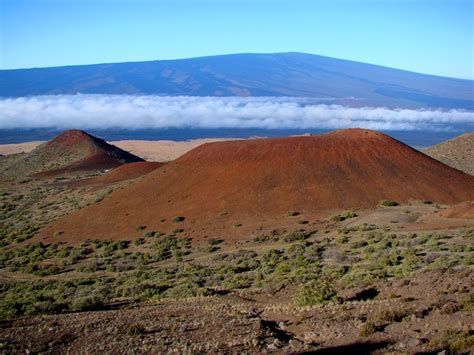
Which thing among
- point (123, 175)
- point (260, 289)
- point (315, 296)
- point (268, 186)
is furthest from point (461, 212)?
point (123, 175)

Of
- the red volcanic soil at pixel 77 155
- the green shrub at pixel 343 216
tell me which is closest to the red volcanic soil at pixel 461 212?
the green shrub at pixel 343 216

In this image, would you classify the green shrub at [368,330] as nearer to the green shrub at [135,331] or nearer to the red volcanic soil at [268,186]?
the green shrub at [135,331]

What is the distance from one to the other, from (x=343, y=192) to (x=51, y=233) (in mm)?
14715

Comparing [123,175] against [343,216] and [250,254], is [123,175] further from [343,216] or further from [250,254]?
[250,254]

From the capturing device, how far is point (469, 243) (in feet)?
58.0

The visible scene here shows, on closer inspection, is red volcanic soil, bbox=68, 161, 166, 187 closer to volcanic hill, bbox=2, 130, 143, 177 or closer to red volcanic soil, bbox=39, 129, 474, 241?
red volcanic soil, bbox=39, 129, 474, 241

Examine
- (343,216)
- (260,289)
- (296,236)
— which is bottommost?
(296,236)

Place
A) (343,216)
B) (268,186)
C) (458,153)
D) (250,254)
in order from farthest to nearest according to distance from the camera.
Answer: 1. (458,153)
2. (268,186)
3. (343,216)
4. (250,254)

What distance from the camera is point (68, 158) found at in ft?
200

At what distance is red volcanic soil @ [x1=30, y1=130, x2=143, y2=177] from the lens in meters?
54.5

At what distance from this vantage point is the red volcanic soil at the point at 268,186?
28797mm

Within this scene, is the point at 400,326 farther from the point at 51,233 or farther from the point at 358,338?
the point at 51,233

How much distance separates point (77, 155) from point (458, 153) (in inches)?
1474

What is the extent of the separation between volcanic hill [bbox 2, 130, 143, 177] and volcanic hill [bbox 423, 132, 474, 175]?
30581 millimetres
